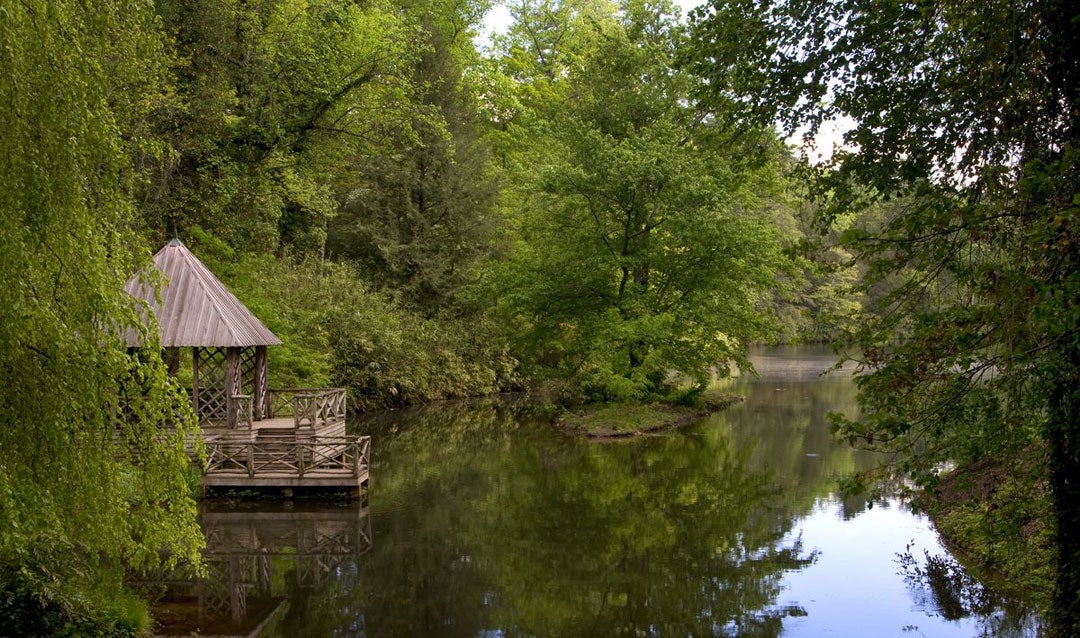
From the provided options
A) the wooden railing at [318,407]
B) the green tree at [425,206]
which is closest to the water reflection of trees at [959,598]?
the wooden railing at [318,407]

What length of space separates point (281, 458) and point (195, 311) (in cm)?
332

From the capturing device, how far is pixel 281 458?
53.8ft

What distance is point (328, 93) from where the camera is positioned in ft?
81.7

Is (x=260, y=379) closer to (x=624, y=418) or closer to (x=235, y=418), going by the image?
(x=235, y=418)

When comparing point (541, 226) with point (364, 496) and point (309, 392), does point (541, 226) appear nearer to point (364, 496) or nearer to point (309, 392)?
point (309, 392)

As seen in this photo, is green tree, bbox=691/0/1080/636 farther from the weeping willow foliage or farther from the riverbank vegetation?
the weeping willow foliage

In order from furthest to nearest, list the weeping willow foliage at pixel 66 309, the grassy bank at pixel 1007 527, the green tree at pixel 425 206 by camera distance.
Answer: the green tree at pixel 425 206 → the grassy bank at pixel 1007 527 → the weeping willow foliage at pixel 66 309

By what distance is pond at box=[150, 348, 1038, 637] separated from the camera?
10.3m

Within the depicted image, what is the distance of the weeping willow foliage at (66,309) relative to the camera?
19.1ft

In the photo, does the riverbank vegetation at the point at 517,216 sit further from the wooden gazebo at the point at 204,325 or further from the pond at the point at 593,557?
the pond at the point at 593,557

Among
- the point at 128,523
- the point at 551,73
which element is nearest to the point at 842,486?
the point at 128,523

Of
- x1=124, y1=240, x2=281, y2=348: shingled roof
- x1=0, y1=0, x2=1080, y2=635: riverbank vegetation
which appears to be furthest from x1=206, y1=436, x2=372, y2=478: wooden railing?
x1=0, y1=0, x2=1080, y2=635: riverbank vegetation

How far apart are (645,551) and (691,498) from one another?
404 cm

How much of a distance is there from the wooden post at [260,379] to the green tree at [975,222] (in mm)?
13234
